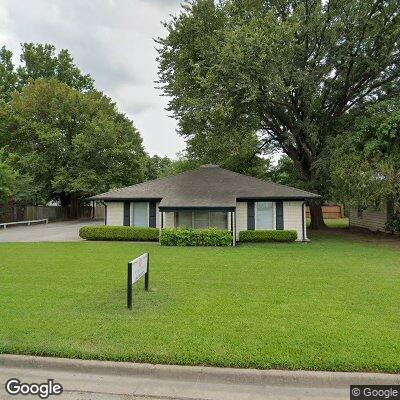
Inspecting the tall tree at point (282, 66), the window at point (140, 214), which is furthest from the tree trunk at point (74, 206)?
the tall tree at point (282, 66)

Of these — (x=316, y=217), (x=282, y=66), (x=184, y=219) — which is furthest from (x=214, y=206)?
(x=316, y=217)

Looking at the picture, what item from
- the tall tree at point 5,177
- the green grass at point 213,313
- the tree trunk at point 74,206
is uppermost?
the tall tree at point 5,177

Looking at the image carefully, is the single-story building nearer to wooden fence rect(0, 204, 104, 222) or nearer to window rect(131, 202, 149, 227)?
window rect(131, 202, 149, 227)

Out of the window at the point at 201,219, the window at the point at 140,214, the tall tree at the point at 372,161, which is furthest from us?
the window at the point at 140,214

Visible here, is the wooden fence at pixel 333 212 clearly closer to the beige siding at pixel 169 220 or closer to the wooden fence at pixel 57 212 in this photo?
the beige siding at pixel 169 220

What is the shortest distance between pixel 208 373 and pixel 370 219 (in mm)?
23448

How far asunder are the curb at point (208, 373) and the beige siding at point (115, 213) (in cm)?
1622

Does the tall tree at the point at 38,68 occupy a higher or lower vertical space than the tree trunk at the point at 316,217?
higher

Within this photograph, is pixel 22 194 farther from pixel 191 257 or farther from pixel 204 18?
pixel 191 257

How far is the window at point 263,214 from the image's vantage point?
19.0 meters

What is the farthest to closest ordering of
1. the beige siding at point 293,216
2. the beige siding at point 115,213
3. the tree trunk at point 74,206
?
the tree trunk at point 74,206 → the beige siding at point 115,213 → the beige siding at point 293,216

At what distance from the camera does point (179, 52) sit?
2019 cm

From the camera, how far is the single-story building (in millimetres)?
18344

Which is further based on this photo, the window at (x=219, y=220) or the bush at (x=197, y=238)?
the window at (x=219, y=220)
